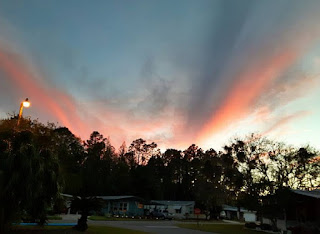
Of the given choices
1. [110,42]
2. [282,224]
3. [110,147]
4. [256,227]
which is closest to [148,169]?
[110,147]

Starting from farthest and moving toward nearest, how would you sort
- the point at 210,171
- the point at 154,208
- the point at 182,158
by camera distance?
1. the point at 182,158
2. the point at 210,171
3. the point at 154,208

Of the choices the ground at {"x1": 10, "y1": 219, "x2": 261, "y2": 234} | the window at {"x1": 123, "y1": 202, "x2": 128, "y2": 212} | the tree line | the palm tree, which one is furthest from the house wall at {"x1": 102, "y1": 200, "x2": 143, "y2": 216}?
the palm tree

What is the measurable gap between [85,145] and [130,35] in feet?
222

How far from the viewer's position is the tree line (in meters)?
14.5

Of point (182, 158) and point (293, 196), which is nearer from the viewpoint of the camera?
point (293, 196)

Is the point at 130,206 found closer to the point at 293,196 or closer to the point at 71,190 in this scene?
the point at 71,190

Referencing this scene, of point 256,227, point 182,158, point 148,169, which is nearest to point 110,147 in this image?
point 148,169

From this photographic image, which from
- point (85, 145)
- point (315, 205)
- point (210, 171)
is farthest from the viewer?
point (85, 145)

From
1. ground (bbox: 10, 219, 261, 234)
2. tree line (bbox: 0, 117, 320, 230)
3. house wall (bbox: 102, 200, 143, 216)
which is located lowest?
ground (bbox: 10, 219, 261, 234)

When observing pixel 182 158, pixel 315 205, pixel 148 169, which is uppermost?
pixel 182 158

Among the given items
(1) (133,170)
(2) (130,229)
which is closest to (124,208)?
(1) (133,170)

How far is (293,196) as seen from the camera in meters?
28.2

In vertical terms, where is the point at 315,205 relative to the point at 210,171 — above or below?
below

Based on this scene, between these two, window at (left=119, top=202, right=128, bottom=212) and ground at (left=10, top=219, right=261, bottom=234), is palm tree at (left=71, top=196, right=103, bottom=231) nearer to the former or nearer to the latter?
ground at (left=10, top=219, right=261, bottom=234)
